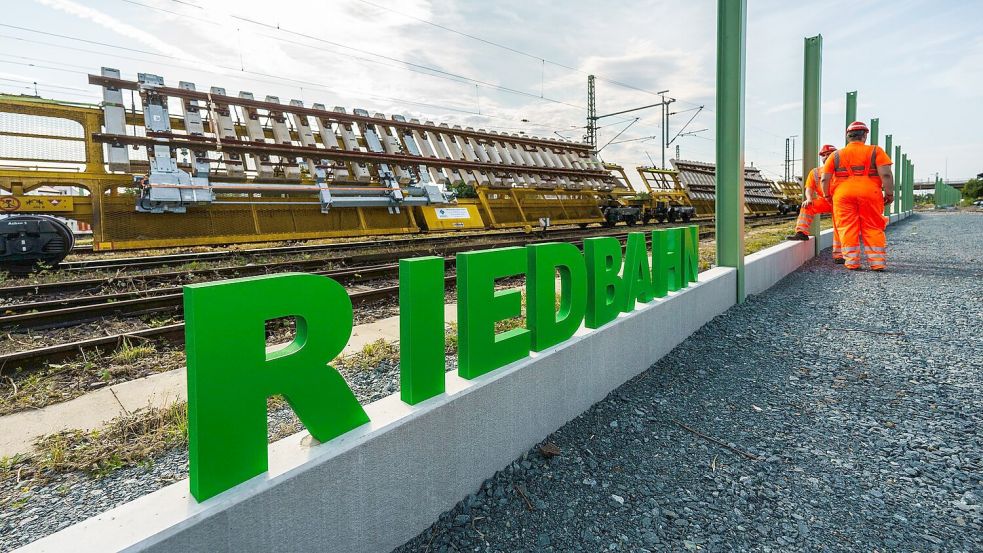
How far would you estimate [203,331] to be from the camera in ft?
4.28

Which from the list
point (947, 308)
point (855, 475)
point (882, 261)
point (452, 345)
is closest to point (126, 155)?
point (452, 345)

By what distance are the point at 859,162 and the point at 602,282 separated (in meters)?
6.39

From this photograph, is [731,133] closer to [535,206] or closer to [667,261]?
[667,261]

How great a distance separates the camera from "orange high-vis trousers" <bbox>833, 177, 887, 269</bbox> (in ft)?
22.6

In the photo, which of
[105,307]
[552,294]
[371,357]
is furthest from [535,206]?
[552,294]

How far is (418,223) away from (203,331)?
12735mm

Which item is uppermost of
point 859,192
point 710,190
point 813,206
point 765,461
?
point 710,190

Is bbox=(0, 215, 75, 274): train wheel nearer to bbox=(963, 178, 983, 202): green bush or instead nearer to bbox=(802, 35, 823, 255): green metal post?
bbox=(802, 35, 823, 255): green metal post

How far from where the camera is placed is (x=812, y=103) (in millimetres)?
9594

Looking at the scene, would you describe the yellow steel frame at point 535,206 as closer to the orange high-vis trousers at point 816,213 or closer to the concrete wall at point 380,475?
the orange high-vis trousers at point 816,213

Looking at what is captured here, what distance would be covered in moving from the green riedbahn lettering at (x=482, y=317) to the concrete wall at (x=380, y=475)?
2.8 inches

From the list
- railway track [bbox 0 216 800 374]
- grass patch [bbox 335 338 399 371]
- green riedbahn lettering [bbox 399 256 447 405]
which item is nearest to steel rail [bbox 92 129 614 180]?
railway track [bbox 0 216 800 374]

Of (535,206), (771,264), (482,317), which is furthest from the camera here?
(535,206)

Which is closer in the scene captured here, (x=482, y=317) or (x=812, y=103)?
(x=482, y=317)
